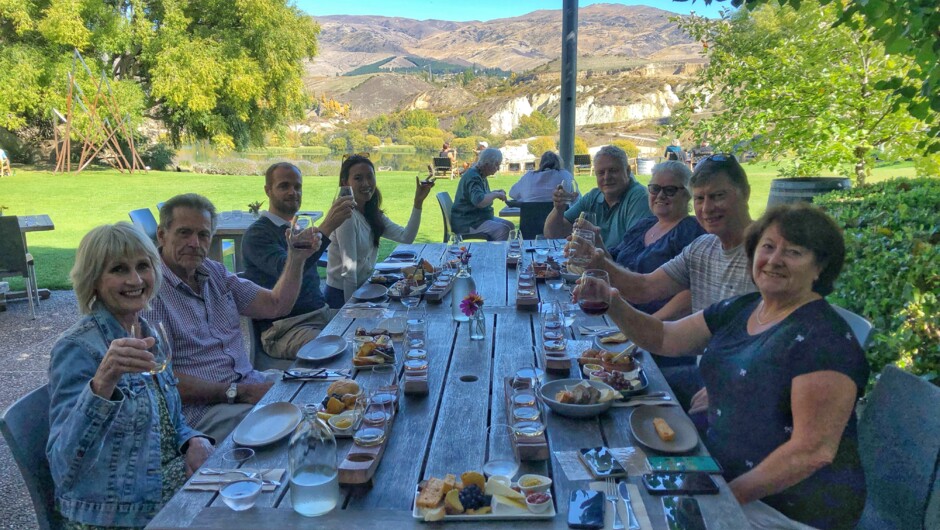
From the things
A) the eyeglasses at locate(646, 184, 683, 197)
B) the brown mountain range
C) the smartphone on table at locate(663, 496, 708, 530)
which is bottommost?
the smartphone on table at locate(663, 496, 708, 530)

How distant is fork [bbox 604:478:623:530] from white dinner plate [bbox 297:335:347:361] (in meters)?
1.27

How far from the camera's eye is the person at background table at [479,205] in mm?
6996

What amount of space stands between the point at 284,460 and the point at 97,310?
2.42 ft

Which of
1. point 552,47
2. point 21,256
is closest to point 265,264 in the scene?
point 21,256

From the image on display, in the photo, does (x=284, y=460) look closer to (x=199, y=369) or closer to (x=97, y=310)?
(x=97, y=310)

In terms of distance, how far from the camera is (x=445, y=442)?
1.73 meters

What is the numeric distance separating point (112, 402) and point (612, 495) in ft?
4.17

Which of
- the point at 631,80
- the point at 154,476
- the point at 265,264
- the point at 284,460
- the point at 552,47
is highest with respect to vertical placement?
the point at 552,47

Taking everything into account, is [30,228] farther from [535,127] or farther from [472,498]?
[535,127]

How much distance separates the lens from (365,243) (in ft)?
13.9

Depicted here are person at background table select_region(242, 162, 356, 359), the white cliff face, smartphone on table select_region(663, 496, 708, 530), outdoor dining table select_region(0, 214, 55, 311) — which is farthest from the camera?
the white cliff face

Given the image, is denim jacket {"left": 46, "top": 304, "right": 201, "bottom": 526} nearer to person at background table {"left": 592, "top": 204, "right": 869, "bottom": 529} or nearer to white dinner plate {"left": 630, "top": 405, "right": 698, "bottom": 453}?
white dinner plate {"left": 630, "top": 405, "right": 698, "bottom": 453}

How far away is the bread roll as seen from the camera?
5.51 ft

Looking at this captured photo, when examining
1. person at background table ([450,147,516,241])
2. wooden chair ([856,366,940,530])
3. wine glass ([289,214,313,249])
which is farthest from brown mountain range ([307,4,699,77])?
wooden chair ([856,366,940,530])
